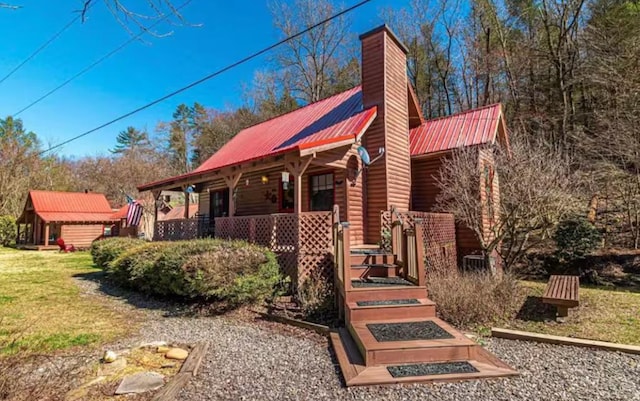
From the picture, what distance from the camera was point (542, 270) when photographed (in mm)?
11031

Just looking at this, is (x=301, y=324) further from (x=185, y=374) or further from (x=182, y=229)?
(x=182, y=229)

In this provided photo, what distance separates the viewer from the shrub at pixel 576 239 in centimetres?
1050

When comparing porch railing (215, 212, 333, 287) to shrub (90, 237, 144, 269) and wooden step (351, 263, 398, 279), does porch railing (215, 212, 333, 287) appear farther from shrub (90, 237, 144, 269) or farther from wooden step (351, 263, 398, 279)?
shrub (90, 237, 144, 269)

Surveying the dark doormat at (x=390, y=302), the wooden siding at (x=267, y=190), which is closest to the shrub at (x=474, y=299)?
the dark doormat at (x=390, y=302)

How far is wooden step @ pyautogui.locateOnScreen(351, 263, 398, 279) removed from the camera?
23.6 ft

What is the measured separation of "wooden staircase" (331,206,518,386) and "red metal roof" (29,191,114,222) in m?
24.6

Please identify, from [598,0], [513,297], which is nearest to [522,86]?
[598,0]

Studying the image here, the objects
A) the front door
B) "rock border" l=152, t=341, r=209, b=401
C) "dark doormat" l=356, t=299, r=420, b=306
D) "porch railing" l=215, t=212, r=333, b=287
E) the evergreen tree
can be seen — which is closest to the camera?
"rock border" l=152, t=341, r=209, b=401

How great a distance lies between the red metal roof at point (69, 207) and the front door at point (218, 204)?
1469cm

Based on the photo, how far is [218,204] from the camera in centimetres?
1502

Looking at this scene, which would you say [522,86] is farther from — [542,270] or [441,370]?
[441,370]

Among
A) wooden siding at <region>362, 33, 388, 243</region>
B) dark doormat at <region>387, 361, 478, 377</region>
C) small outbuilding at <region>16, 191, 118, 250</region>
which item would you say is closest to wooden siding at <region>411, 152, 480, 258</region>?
wooden siding at <region>362, 33, 388, 243</region>

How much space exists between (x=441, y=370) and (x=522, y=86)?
74.6ft

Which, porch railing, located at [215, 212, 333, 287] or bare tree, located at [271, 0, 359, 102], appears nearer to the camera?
porch railing, located at [215, 212, 333, 287]
